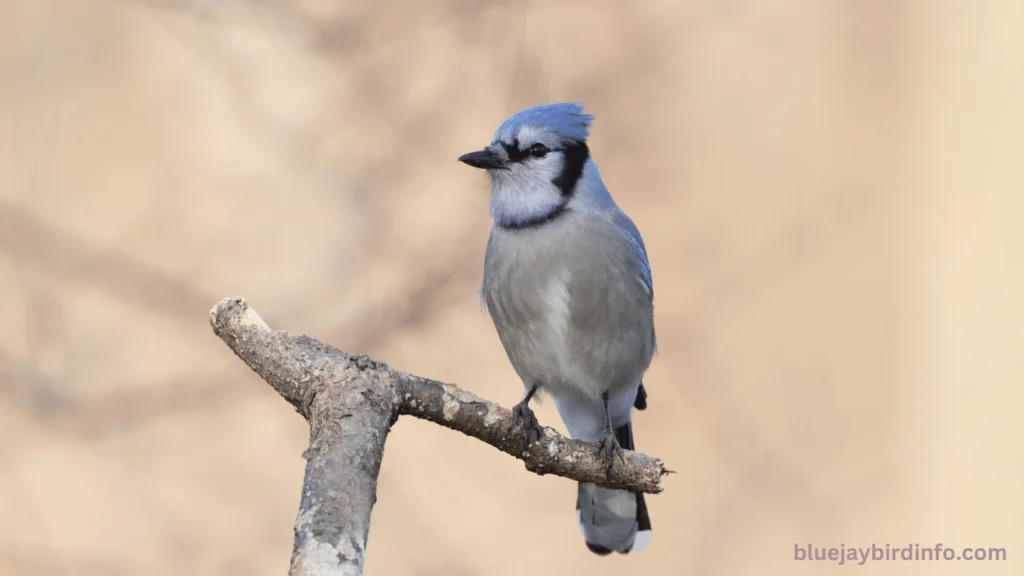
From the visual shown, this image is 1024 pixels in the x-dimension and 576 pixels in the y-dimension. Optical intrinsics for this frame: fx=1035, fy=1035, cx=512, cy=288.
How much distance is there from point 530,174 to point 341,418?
1204 mm

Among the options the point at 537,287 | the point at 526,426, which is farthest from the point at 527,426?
the point at 537,287

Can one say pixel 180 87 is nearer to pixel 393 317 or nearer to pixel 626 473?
pixel 393 317

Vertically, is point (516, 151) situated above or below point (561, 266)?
above

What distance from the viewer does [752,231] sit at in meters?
4.20

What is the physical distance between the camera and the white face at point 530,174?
2674 millimetres

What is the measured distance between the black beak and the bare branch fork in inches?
32.5

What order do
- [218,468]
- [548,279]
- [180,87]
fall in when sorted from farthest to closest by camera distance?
[180,87], [218,468], [548,279]

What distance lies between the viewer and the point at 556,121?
2676mm

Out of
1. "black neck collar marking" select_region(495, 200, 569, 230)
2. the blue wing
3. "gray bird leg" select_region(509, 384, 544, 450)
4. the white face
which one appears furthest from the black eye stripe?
"gray bird leg" select_region(509, 384, 544, 450)

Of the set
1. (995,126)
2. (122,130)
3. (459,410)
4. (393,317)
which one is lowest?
(459,410)

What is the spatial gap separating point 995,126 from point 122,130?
3.45 metres

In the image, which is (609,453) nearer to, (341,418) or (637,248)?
(341,418)

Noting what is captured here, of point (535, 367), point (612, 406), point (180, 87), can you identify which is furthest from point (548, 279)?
point (180, 87)

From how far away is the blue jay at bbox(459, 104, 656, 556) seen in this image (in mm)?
2607
